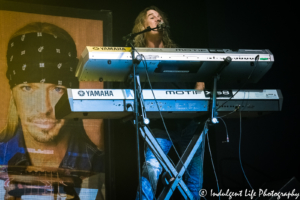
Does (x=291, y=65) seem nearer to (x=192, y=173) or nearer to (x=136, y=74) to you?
(x=192, y=173)

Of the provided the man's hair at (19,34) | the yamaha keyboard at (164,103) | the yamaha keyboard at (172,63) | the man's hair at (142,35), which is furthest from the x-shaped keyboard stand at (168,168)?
the man's hair at (19,34)

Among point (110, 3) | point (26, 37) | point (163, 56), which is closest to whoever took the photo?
point (163, 56)

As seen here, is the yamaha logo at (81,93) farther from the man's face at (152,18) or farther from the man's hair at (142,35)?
the man's face at (152,18)

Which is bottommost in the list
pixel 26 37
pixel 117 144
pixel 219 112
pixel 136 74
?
pixel 117 144

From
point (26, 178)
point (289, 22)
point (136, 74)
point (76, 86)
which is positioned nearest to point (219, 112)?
point (136, 74)

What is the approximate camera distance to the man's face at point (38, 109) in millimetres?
2541

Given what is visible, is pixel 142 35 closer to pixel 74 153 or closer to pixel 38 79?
pixel 38 79

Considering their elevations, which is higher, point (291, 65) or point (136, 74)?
point (291, 65)

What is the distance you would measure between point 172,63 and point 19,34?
150 cm

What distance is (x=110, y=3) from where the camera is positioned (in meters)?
2.94

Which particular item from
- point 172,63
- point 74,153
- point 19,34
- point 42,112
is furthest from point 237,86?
point 19,34

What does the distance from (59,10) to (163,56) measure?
1.47 m

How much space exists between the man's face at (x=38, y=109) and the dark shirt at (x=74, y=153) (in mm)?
103

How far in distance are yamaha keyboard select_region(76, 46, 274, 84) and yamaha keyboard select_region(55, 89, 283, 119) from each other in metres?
0.12
